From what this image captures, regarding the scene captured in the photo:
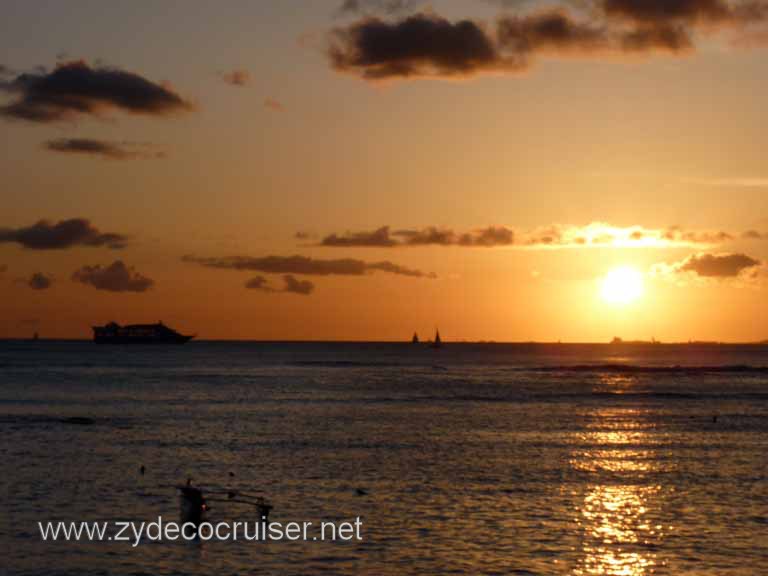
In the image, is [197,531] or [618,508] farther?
[618,508]

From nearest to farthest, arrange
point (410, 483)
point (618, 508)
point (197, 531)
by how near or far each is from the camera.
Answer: point (197, 531) → point (618, 508) → point (410, 483)

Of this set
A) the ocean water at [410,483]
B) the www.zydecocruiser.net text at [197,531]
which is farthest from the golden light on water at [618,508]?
the www.zydecocruiser.net text at [197,531]

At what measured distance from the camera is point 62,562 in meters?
40.2

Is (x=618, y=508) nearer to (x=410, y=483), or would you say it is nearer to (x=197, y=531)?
(x=410, y=483)

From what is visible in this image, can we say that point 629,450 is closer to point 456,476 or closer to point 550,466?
point 550,466

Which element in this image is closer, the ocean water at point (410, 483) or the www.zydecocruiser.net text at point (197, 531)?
the ocean water at point (410, 483)

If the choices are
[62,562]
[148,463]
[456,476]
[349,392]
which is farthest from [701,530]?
[349,392]

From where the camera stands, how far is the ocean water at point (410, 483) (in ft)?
135

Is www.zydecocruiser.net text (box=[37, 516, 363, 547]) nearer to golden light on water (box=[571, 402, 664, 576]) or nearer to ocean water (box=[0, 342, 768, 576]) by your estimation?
ocean water (box=[0, 342, 768, 576])

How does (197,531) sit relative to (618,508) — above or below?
above

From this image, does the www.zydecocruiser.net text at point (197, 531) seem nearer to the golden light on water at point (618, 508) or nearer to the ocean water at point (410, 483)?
the ocean water at point (410, 483)

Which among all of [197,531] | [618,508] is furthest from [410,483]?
[197,531]

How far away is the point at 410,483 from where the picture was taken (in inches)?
2335

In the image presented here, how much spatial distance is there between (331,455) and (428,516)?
77.8ft
